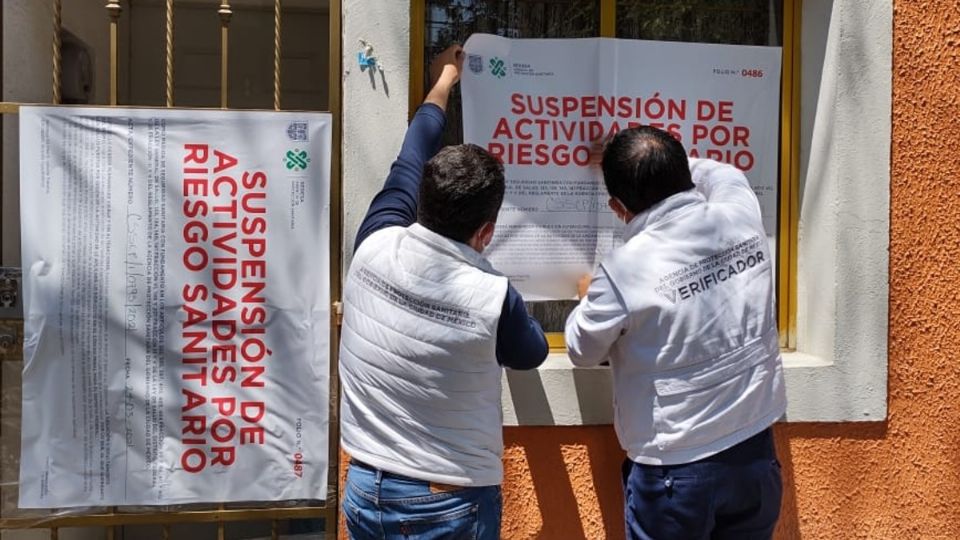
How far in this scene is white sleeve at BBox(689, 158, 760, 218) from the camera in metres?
2.36

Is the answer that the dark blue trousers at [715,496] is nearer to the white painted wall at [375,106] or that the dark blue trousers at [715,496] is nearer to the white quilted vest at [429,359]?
the white quilted vest at [429,359]

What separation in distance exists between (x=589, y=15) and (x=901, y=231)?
1.30 metres

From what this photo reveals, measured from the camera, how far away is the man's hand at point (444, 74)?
2.57 metres

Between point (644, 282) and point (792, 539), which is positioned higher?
point (644, 282)

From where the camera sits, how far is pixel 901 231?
2910 millimetres

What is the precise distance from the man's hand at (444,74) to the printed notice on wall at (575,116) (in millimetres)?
77

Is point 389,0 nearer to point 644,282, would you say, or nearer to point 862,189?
point 644,282

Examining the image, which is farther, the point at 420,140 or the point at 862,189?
the point at 862,189

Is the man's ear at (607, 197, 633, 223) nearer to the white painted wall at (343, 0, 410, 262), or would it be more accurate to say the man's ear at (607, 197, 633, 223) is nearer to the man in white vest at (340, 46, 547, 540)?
the man in white vest at (340, 46, 547, 540)

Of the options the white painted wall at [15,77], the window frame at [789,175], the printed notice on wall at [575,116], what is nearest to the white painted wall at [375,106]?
the printed notice on wall at [575,116]

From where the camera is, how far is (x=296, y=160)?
8.90 feet

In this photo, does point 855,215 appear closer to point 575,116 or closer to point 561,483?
point 575,116

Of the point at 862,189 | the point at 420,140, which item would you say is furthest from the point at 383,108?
the point at 862,189

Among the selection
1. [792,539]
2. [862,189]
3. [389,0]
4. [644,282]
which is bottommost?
[792,539]
